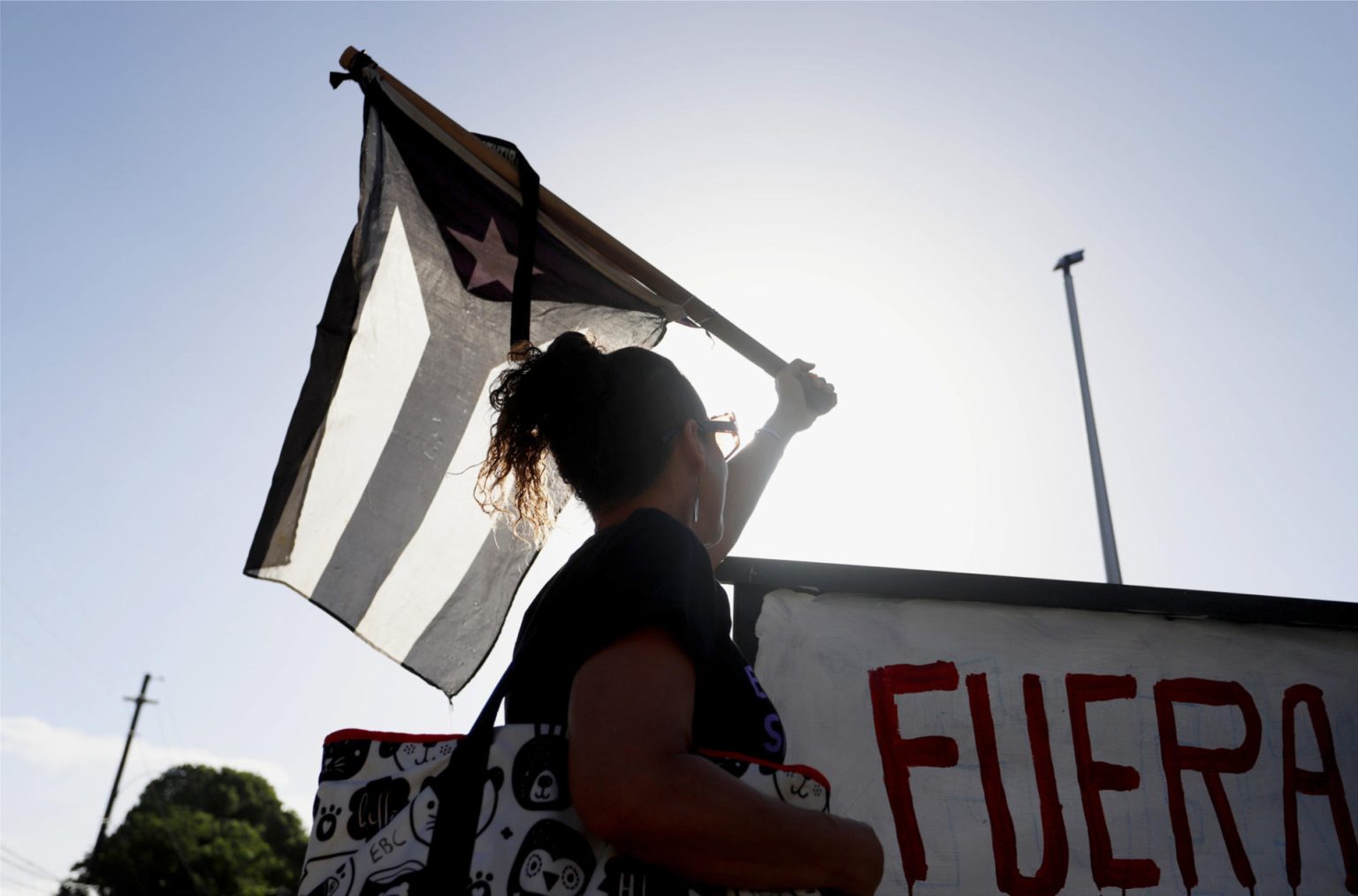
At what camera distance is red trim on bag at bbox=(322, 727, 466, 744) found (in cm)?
142

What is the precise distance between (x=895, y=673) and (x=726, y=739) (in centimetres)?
99

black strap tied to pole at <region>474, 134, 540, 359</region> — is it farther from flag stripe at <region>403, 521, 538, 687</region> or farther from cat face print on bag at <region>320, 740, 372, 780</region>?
cat face print on bag at <region>320, 740, 372, 780</region>

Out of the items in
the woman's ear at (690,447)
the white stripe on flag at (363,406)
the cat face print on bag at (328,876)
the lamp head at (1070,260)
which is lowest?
the cat face print on bag at (328,876)

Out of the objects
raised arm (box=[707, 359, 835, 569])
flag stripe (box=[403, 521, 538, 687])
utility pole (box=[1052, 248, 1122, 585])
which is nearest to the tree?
utility pole (box=[1052, 248, 1122, 585])

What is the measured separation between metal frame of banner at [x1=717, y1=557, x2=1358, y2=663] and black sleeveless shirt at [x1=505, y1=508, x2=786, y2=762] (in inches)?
32.4

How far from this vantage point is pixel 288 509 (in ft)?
9.59

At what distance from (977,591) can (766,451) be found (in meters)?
0.65

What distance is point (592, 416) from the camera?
1.78 m

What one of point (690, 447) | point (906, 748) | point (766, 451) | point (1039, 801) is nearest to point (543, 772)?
point (690, 447)

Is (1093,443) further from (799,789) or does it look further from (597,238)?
(799,789)

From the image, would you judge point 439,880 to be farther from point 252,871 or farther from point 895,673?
point 252,871

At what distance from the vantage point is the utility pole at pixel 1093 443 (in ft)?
34.7

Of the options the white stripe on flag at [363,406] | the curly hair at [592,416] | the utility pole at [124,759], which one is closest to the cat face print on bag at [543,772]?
the curly hair at [592,416]

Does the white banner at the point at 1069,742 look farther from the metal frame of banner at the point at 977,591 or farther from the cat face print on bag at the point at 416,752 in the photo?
the cat face print on bag at the point at 416,752
